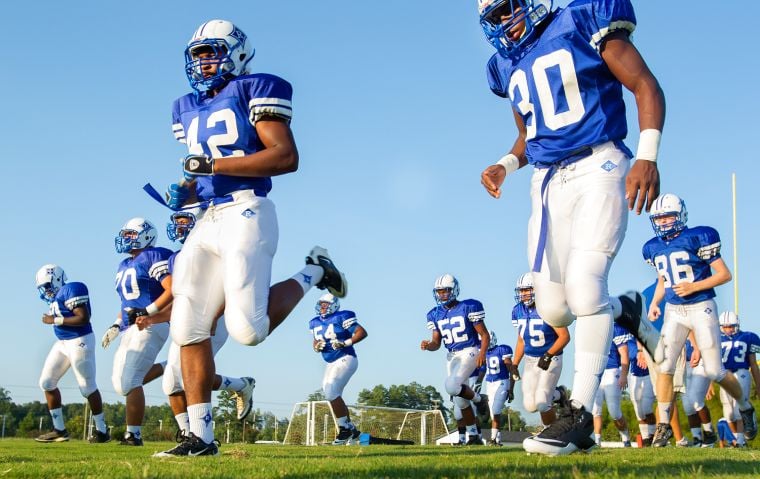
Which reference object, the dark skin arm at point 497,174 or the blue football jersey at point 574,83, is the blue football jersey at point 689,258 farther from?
the blue football jersey at point 574,83

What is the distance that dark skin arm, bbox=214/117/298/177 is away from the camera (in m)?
4.66

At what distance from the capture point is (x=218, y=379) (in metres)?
7.95

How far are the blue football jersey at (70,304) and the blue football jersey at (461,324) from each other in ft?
17.9

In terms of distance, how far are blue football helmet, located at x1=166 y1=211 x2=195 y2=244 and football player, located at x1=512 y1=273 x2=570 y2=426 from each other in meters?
3.99

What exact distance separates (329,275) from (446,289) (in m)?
7.56

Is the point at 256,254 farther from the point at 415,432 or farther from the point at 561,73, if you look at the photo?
the point at 415,432

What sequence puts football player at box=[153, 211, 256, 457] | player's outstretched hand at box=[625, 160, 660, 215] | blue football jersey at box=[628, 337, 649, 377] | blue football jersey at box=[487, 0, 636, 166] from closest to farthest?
player's outstretched hand at box=[625, 160, 660, 215] < blue football jersey at box=[487, 0, 636, 166] < football player at box=[153, 211, 256, 457] < blue football jersey at box=[628, 337, 649, 377]

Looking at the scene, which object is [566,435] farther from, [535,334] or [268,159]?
[535,334]

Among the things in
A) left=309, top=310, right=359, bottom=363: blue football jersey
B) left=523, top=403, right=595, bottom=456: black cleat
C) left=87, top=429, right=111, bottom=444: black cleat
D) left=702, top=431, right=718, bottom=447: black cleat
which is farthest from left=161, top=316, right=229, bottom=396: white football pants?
left=702, top=431, right=718, bottom=447: black cleat

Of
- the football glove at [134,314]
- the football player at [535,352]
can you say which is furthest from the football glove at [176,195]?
the football player at [535,352]

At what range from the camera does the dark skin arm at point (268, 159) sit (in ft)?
15.3

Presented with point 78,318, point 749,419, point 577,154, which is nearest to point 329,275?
point 577,154

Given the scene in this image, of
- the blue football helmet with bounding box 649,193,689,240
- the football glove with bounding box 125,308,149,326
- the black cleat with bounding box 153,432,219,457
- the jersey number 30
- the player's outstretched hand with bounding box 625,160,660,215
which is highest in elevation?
the blue football helmet with bounding box 649,193,689,240

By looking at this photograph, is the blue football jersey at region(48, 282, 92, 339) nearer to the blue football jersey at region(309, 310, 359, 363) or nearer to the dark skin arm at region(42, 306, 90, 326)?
the dark skin arm at region(42, 306, 90, 326)
